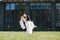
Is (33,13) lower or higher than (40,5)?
lower

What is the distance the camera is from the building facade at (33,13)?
44.0 m

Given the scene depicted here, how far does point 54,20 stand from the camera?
43.8m

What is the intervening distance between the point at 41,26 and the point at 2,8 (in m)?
8.24

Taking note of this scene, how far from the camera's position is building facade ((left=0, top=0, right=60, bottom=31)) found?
1732 inches

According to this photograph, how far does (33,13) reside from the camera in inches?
1751

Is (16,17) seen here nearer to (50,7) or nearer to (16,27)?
(16,27)

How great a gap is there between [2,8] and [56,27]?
10917 millimetres

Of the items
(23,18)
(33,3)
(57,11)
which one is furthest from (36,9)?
(23,18)

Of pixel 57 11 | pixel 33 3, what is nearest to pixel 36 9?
pixel 33 3

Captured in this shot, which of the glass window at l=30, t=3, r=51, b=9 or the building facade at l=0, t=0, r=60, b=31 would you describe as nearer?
the building facade at l=0, t=0, r=60, b=31

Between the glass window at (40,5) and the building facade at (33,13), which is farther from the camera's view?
the glass window at (40,5)

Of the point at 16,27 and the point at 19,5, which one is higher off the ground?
the point at 19,5

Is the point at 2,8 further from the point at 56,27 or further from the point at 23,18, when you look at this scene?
the point at 23,18

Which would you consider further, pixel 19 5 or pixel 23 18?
pixel 19 5
